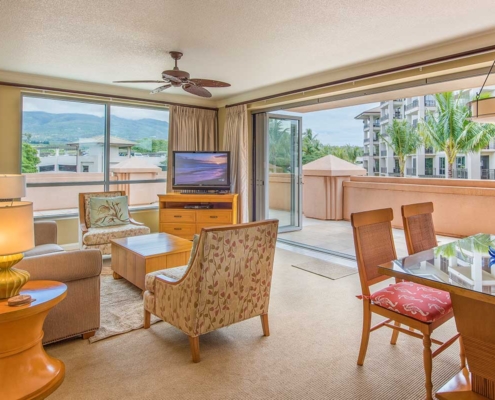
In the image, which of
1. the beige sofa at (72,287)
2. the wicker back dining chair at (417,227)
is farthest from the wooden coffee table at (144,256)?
the wicker back dining chair at (417,227)

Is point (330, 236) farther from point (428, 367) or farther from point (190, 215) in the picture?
point (428, 367)

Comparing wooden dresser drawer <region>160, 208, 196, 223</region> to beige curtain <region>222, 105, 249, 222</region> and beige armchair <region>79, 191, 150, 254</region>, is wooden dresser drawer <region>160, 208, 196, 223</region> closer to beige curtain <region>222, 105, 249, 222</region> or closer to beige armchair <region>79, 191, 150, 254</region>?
beige armchair <region>79, 191, 150, 254</region>

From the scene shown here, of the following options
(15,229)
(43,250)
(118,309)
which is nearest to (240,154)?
(43,250)

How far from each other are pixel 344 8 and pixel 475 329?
7.73ft

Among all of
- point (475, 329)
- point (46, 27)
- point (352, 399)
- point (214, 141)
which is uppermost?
point (46, 27)

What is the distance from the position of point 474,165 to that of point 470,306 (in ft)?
20.6

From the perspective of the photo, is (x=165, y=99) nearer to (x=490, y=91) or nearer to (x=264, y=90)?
(x=264, y=90)

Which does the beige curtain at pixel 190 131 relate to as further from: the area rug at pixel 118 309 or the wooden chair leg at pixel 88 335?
the wooden chair leg at pixel 88 335

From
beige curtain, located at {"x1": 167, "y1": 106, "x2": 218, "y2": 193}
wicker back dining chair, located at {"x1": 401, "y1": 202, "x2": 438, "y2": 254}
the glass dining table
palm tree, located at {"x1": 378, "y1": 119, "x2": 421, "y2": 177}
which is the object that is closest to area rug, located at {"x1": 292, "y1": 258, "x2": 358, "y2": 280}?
wicker back dining chair, located at {"x1": 401, "y1": 202, "x2": 438, "y2": 254}

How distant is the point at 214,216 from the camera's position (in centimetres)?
557

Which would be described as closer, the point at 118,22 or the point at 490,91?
the point at 118,22

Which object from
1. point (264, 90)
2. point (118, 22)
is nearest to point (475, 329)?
point (118, 22)

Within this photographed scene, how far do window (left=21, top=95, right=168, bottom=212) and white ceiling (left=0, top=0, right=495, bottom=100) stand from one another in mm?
856

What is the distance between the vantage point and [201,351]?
93.2 inches
